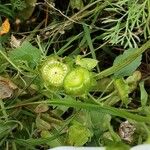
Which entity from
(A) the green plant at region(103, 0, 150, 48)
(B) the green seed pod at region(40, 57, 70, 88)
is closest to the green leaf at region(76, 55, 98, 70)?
(B) the green seed pod at region(40, 57, 70, 88)

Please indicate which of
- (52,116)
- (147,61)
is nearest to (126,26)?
(147,61)

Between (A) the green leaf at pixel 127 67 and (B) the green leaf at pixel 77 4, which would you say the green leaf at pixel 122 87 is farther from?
(B) the green leaf at pixel 77 4

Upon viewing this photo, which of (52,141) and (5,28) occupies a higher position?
(5,28)

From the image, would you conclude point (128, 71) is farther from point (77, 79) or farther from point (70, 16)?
point (70, 16)

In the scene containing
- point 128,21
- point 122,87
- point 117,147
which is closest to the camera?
point 117,147

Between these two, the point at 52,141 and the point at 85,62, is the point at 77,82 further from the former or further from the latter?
the point at 52,141

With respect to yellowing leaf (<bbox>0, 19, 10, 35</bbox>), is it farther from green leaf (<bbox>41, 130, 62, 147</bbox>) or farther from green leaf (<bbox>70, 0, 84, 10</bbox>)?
green leaf (<bbox>41, 130, 62, 147</bbox>)

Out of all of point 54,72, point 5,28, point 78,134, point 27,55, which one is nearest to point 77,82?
point 54,72
